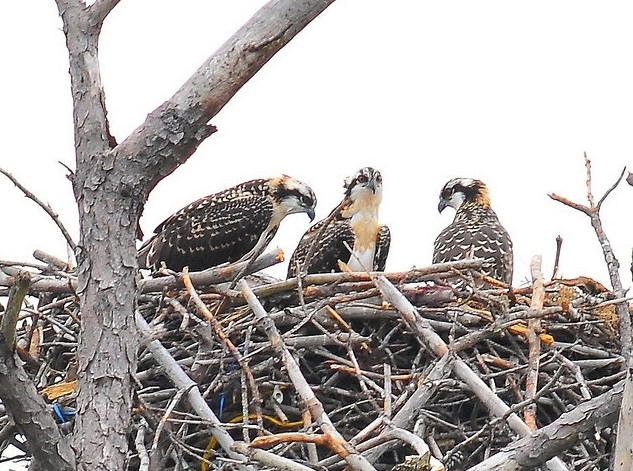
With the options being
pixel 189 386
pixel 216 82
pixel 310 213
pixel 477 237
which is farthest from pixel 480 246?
pixel 216 82

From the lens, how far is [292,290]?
4.78 m

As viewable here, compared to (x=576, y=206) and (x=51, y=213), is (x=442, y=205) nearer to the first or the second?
(x=576, y=206)

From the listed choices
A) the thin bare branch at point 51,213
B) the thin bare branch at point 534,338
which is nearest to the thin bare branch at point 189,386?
the thin bare branch at point 51,213

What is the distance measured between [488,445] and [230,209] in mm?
2577

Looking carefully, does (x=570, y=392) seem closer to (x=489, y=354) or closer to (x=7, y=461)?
(x=489, y=354)

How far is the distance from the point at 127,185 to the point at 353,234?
11.5 ft

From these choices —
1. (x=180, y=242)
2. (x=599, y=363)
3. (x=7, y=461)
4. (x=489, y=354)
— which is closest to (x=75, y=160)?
(x=7, y=461)

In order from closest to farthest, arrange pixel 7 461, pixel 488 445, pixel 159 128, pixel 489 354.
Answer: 1. pixel 159 128
2. pixel 488 445
3. pixel 7 461
4. pixel 489 354

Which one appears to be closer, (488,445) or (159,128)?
(159,128)

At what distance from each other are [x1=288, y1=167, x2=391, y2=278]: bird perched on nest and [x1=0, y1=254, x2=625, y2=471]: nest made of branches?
3.41 ft

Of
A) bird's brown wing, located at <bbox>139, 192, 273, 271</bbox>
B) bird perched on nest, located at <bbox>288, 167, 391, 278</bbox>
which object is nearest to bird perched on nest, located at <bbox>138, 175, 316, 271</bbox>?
bird's brown wing, located at <bbox>139, 192, 273, 271</bbox>

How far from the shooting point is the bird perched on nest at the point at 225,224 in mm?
5871

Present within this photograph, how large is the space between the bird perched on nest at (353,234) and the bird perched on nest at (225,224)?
210mm

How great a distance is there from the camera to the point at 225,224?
5867 millimetres
